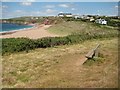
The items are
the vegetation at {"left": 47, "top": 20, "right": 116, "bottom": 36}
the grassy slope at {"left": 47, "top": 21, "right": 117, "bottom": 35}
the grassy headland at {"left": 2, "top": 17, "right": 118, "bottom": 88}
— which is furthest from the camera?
the grassy slope at {"left": 47, "top": 21, "right": 117, "bottom": 35}

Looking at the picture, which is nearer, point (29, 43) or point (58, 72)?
point (58, 72)

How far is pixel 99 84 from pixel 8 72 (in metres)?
4.71

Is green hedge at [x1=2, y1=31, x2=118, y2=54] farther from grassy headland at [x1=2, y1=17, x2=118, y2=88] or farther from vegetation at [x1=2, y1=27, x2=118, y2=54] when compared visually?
grassy headland at [x1=2, y1=17, x2=118, y2=88]

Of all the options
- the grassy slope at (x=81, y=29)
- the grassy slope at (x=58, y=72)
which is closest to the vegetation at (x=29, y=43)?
the grassy slope at (x=58, y=72)

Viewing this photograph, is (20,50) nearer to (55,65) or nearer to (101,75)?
(55,65)

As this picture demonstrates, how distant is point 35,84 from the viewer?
35.0 feet

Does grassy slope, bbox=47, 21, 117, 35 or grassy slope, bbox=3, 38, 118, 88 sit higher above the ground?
grassy slope, bbox=3, 38, 118, 88

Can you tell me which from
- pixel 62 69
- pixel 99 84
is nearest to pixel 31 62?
pixel 62 69

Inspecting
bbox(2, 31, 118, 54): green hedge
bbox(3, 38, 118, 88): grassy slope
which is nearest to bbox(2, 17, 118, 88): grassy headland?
bbox(3, 38, 118, 88): grassy slope

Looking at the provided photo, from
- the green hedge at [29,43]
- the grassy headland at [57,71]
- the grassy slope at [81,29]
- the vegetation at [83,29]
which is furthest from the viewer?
the grassy slope at [81,29]

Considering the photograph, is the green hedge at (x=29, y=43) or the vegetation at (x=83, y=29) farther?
the vegetation at (x=83, y=29)

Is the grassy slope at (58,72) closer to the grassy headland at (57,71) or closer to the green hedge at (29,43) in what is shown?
the grassy headland at (57,71)

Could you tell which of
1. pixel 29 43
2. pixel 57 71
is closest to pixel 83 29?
pixel 29 43

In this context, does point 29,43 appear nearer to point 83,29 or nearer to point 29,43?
point 29,43
